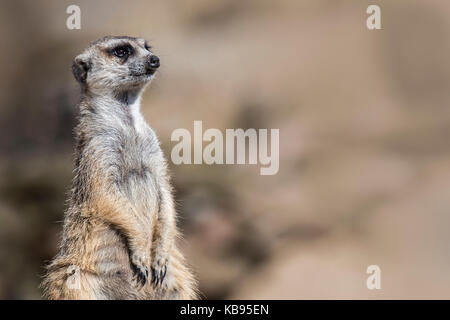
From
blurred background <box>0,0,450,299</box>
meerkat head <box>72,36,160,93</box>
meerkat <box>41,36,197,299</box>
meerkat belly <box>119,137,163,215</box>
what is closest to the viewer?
meerkat <box>41,36,197,299</box>

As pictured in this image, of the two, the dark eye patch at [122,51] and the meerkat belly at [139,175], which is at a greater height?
the dark eye patch at [122,51]

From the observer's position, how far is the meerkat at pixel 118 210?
3.15 m

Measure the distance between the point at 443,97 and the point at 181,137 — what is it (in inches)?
124

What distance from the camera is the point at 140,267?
3172 mm

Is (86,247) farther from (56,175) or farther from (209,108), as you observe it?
(209,108)

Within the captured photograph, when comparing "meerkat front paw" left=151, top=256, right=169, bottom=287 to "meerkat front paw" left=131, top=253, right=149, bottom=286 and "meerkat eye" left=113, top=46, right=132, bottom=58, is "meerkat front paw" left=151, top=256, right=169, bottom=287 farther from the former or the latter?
"meerkat eye" left=113, top=46, right=132, bottom=58

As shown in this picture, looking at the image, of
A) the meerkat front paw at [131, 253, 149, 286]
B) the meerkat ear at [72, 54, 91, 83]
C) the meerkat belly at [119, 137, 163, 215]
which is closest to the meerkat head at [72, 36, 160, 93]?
the meerkat ear at [72, 54, 91, 83]

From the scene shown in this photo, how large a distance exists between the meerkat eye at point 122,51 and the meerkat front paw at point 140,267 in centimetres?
104

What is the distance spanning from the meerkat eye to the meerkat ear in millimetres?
152

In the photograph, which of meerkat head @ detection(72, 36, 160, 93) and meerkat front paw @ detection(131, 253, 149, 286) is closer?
meerkat front paw @ detection(131, 253, 149, 286)

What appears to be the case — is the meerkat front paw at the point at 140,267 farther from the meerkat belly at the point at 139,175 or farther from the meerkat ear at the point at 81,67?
the meerkat ear at the point at 81,67

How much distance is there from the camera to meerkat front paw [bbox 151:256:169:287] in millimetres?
3201

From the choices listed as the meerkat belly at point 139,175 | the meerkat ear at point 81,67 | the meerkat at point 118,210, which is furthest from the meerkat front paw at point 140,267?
the meerkat ear at point 81,67

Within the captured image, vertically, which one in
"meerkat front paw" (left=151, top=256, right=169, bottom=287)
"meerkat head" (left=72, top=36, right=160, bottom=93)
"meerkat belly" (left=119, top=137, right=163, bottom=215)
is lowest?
"meerkat front paw" (left=151, top=256, right=169, bottom=287)
